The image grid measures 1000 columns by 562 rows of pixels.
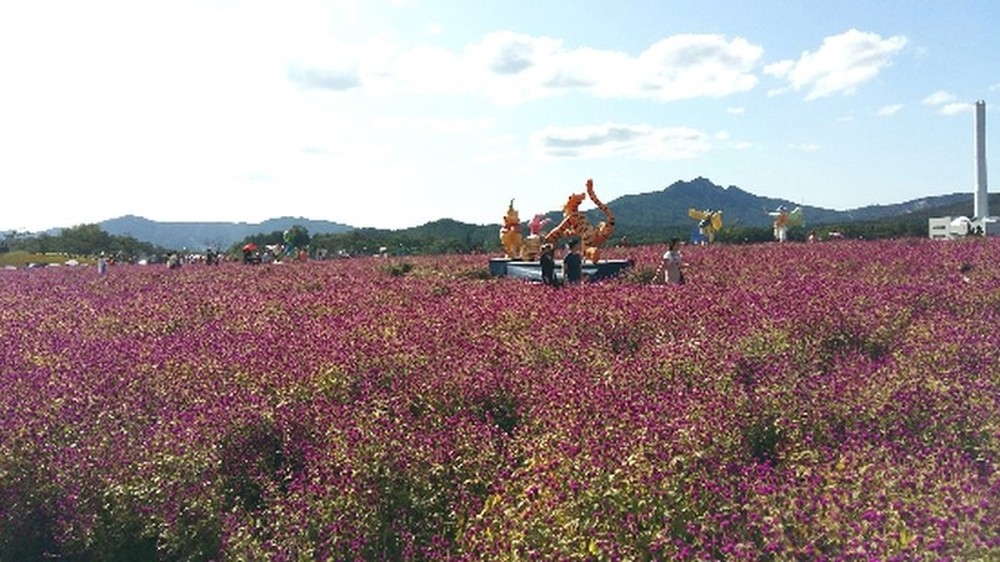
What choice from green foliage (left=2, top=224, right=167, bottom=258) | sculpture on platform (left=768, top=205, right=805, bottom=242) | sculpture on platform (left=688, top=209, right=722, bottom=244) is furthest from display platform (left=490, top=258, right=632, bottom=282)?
green foliage (left=2, top=224, right=167, bottom=258)

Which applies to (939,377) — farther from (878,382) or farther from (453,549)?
(453,549)

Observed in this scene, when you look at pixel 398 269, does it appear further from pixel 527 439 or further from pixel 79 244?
pixel 79 244

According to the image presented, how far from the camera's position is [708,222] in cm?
4306

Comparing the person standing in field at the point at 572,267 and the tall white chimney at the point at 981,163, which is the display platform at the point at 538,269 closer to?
the person standing in field at the point at 572,267

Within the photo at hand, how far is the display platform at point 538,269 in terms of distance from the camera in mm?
15531

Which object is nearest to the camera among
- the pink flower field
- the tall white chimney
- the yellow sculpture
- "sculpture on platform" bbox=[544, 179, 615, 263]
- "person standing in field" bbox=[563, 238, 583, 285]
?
the pink flower field

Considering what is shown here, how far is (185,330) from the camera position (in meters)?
9.30

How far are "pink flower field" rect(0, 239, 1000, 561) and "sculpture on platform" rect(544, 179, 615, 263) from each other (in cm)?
899

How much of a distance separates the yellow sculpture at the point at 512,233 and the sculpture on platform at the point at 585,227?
244 centimetres

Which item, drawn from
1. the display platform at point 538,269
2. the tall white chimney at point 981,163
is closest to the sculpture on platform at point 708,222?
the display platform at point 538,269

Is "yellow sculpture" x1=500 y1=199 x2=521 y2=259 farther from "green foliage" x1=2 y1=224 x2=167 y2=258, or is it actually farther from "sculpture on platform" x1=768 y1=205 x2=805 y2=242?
"green foliage" x1=2 y1=224 x2=167 y2=258

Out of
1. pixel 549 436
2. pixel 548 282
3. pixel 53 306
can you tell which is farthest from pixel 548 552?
pixel 53 306

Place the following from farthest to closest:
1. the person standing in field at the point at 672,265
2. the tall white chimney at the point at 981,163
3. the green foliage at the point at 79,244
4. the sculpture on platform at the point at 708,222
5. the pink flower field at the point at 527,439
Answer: the green foliage at the point at 79,244 → the tall white chimney at the point at 981,163 → the sculpture on platform at the point at 708,222 → the person standing in field at the point at 672,265 → the pink flower field at the point at 527,439

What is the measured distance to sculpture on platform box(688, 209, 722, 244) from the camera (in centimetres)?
4059
